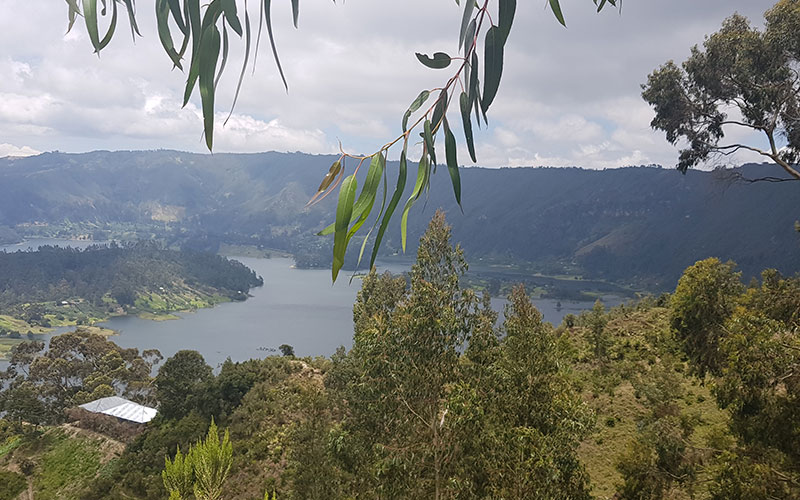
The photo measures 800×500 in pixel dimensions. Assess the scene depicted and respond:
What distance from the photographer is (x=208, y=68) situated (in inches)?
29.2

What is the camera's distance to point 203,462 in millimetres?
3982

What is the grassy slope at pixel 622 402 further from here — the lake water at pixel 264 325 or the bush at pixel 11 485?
the lake water at pixel 264 325

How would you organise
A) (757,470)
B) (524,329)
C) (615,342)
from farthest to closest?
1. (615,342)
2. (524,329)
3. (757,470)

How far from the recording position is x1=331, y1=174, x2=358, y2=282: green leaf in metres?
0.70

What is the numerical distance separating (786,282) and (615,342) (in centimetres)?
1042

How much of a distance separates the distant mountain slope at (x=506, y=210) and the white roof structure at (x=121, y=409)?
65.9 meters

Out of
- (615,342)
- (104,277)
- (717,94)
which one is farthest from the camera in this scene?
(104,277)

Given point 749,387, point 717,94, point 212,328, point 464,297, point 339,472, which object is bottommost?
point 212,328

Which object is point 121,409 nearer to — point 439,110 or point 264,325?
point 439,110

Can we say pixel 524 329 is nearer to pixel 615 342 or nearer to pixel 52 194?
pixel 615 342

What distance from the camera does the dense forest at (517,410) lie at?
4160 millimetres

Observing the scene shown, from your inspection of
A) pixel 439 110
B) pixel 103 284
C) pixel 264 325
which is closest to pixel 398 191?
pixel 439 110

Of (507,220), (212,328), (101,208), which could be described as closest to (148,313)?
(212,328)

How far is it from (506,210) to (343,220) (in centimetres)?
13356
